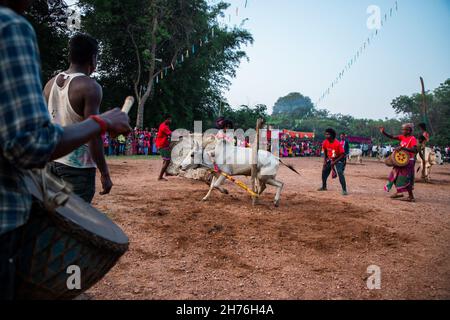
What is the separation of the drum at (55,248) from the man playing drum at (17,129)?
7cm

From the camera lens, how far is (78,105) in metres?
2.41

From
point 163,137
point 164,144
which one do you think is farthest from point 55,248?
point 163,137

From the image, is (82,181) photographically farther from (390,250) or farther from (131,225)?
(390,250)

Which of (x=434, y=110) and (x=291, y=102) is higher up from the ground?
(x=291, y=102)

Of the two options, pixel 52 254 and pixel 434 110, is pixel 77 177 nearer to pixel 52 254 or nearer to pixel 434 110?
pixel 52 254

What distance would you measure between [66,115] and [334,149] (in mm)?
8241

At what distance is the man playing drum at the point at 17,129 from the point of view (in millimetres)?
1111

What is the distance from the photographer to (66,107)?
2436 mm

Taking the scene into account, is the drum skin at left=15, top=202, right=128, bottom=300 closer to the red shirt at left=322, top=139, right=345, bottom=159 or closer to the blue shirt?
the blue shirt

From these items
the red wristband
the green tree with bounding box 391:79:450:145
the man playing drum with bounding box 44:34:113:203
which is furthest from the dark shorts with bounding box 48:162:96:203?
→ the green tree with bounding box 391:79:450:145

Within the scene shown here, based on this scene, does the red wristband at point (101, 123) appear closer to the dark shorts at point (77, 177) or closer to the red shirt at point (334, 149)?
the dark shorts at point (77, 177)


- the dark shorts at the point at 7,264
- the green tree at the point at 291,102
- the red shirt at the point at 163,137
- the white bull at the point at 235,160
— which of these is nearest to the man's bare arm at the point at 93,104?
the dark shorts at the point at 7,264

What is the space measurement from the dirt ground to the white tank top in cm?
122
